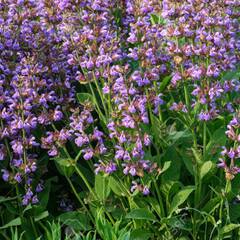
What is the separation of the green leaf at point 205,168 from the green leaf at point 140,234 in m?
0.52

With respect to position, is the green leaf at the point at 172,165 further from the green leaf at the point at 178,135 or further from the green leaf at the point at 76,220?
the green leaf at the point at 76,220

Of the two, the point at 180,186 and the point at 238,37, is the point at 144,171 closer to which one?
the point at 180,186

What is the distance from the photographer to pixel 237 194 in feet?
12.5

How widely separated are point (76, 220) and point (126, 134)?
29.5 inches

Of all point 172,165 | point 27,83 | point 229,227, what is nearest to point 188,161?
point 172,165

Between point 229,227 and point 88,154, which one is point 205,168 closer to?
point 229,227

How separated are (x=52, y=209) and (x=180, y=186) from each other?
1.17 metres

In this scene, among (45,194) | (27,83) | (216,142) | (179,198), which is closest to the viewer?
(179,198)

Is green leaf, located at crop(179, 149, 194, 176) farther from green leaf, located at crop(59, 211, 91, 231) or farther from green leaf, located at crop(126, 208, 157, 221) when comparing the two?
green leaf, located at crop(59, 211, 91, 231)

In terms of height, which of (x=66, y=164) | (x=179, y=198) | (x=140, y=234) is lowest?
(x=140, y=234)

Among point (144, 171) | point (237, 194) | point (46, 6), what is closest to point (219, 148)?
point (237, 194)

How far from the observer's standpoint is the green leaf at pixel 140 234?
3672 millimetres

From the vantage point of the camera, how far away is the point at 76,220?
380 cm

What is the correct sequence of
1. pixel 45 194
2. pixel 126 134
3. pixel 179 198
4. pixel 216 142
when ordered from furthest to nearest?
pixel 45 194, pixel 216 142, pixel 179 198, pixel 126 134
